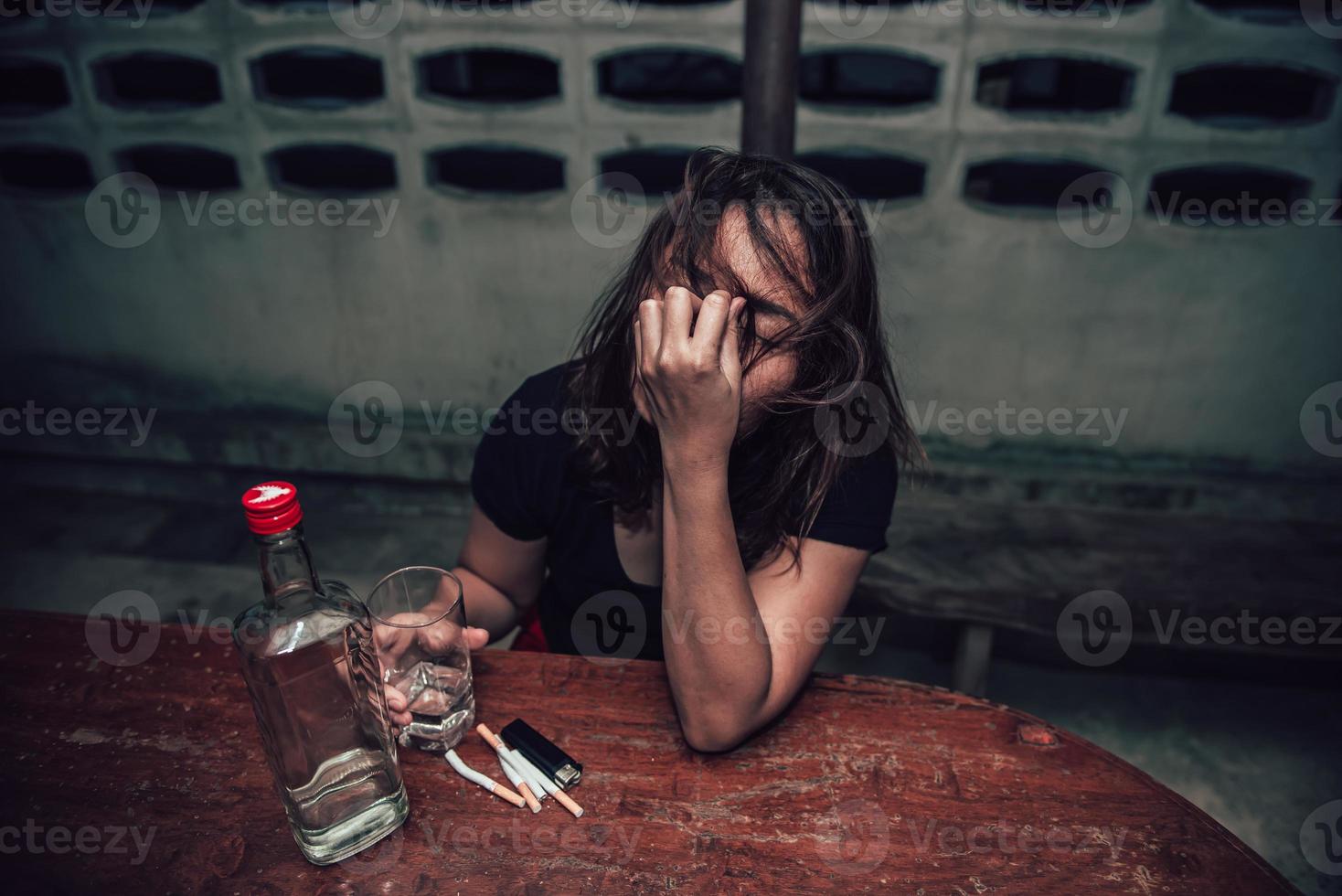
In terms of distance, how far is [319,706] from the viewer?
1.07 metres

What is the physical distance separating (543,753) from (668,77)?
2899 millimetres

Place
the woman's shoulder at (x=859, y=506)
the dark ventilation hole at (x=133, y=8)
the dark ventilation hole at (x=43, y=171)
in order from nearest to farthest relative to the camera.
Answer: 1. the woman's shoulder at (x=859, y=506)
2. the dark ventilation hole at (x=133, y=8)
3. the dark ventilation hole at (x=43, y=171)

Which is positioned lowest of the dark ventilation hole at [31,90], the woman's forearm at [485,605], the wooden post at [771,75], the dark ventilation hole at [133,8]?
the woman's forearm at [485,605]

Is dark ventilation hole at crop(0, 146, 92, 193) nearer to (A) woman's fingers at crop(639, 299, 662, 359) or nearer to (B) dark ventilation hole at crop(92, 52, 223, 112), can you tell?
(B) dark ventilation hole at crop(92, 52, 223, 112)

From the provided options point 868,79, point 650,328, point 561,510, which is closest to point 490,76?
point 868,79

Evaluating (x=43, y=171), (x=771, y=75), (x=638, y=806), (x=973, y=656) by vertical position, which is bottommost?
(x=973, y=656)

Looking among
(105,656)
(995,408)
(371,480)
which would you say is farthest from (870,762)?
(371,480)

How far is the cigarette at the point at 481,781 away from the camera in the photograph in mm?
1148

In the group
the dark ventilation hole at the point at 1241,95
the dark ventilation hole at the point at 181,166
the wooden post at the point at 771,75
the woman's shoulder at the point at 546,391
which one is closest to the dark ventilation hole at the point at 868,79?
the dark ventilation hole at the point at 1241,95

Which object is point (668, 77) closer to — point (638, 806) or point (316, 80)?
point (316, 80)

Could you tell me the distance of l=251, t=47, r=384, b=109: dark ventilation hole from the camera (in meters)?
3.39

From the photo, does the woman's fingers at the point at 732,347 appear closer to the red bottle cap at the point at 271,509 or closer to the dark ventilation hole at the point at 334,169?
the red bottle cap at the point at 271,509

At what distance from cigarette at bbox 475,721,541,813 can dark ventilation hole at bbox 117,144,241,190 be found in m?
3.25

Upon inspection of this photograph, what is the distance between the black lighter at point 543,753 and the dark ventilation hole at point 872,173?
259cm
